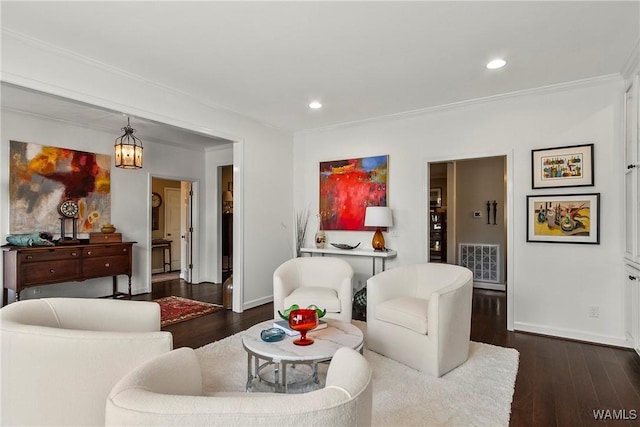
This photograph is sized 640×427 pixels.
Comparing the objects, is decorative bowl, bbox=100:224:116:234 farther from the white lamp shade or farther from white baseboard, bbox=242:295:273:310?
the white lamp shade

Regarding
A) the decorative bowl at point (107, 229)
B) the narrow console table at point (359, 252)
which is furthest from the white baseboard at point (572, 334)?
the decorative bowl at point (107, 229)

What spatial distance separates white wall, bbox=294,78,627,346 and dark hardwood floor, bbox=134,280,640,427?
347mm

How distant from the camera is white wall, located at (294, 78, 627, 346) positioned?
135 inches

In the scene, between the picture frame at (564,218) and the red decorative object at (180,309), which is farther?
the red decorative object at (180,309)

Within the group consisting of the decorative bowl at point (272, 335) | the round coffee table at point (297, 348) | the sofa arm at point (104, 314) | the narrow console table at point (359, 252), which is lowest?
the round coffee table at point (297, 348)

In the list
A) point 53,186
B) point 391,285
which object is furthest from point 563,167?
point 53,186

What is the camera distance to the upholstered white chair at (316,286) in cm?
344

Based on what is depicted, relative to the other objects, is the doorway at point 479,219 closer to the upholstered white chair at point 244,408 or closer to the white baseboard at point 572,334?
the white baseboard at point 572,334

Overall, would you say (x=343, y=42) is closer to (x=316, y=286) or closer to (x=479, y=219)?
(x=316, y=286)

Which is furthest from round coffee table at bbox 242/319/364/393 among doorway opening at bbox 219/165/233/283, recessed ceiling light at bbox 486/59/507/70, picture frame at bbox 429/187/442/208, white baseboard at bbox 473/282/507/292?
picture frame at bbox 429/187/442/208

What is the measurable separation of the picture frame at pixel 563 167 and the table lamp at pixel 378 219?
165 cm

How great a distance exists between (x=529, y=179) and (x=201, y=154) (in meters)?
5.51

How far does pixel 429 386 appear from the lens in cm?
248

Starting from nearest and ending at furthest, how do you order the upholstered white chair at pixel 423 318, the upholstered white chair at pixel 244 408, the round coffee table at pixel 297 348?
1. the upholstered white chair at pixel 244 408
2. the round coffee table at pixel 297 348
3. the upholstered white chair at pixel 423 318
